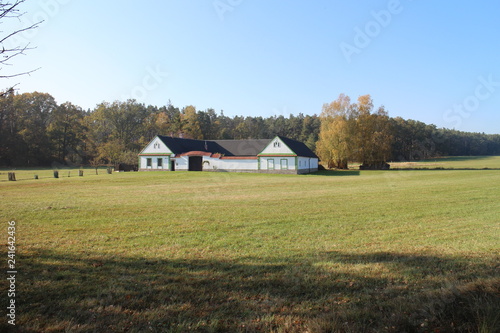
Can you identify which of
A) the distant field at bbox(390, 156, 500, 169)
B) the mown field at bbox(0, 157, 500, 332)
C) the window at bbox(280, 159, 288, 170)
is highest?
the window at bbox(280, 159, 288, 170)

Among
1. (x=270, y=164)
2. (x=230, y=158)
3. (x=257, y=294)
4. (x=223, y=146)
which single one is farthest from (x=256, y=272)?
(x=223, y=146)

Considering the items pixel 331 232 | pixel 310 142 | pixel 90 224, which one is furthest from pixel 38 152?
pixel 331 232

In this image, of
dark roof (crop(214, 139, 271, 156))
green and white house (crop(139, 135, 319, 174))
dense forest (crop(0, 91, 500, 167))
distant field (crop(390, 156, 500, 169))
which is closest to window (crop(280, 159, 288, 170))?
green and white house (crop(139, 135, 319, 174))

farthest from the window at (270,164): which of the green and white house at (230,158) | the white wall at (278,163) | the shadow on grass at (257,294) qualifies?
the shadow on grass at (257,294)

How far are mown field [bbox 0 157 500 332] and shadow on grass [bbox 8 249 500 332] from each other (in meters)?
0.02

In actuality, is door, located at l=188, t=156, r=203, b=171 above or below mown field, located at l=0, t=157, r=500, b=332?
above

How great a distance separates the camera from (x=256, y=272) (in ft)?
18.4

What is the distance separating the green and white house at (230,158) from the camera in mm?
47478

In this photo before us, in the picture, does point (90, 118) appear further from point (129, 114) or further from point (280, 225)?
point (280, 225)

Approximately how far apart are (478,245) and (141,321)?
7438 mm

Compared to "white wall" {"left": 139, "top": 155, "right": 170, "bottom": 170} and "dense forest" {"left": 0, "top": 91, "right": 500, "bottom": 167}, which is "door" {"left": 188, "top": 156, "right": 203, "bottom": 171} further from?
"dense forest" {"left": 0, "top": 91, "right": 500, "bottom": 167}

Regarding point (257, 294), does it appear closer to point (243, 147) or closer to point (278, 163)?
point (278, 163)

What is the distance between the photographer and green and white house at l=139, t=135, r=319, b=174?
156ft

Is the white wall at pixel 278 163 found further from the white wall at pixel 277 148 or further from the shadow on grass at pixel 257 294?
the shadow on grass at pixel 257 294
